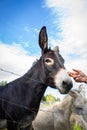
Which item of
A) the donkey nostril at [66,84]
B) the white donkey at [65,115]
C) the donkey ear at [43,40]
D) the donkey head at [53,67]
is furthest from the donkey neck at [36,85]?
the white donkey at [65,115]

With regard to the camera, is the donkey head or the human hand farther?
the human hand

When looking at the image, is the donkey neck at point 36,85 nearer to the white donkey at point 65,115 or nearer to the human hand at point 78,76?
the human hand at point 78,76

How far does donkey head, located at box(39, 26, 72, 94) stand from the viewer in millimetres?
6371

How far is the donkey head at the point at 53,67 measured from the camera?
6371 mm

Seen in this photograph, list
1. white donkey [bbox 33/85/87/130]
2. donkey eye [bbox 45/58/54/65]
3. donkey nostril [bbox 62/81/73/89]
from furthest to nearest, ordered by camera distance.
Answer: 1. white donkey [bbox 33/85/87/130]
2. donkey eye [bbox 45/58/54/65]
3. donkey nostril [bbox 62/81/73/89]

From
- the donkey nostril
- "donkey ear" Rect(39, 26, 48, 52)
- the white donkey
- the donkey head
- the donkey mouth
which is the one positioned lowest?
the white donkey

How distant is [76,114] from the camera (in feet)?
34.8

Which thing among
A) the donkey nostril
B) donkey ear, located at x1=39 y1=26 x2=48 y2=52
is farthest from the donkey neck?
the donkey nostril

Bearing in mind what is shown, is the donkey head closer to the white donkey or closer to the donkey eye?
the donkey eye

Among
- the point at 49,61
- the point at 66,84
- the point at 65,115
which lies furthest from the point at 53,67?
the point at 65,115

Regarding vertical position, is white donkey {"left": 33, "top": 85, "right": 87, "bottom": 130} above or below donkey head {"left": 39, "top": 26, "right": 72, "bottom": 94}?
below

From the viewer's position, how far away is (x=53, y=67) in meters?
6.67

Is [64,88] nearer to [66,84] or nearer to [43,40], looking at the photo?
[66,84]

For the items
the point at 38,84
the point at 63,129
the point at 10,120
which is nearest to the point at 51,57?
the point at 38,84
